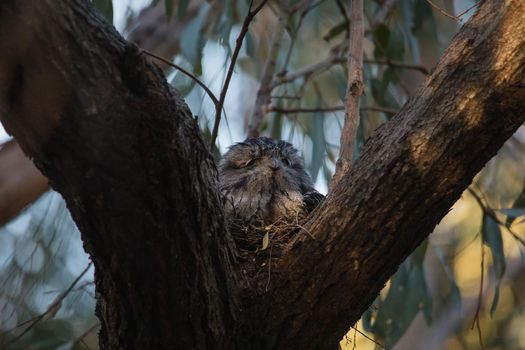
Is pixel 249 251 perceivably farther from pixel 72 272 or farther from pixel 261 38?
pixel 261 38

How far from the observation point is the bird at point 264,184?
2.87 meters

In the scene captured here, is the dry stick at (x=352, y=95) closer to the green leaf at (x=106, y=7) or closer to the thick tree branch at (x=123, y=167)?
the thick tree branch at (x=123, y=167)

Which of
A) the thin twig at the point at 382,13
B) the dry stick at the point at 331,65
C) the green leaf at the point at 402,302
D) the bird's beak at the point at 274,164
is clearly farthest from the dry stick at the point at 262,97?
the green leaf at the point at 402,302

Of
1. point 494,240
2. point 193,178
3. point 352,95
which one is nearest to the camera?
point 193,178

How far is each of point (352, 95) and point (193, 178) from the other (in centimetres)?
105

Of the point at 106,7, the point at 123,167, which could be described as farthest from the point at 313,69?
the point at 123,167

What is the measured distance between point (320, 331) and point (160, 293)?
0.47 meters

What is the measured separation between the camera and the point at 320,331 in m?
2.01

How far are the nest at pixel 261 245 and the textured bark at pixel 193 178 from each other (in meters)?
0.03

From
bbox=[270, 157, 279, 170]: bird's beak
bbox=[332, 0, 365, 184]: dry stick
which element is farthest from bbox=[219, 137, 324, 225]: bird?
bbox=[332, 0, 365, 184]: dry stick

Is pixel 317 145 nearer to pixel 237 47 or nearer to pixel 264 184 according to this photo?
pixel 264 184

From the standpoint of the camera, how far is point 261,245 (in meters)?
2.38

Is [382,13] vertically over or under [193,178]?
over

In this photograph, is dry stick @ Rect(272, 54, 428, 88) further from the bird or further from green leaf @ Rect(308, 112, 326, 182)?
the bird
